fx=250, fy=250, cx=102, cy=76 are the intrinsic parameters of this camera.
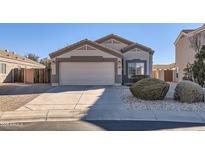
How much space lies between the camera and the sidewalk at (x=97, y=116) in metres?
8.79

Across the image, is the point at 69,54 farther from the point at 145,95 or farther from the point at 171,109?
the point at 171,109

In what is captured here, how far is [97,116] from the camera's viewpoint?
364 inches

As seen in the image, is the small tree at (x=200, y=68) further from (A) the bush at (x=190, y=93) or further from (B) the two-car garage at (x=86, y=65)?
(B) the two-car garage at (x=86, y=65)

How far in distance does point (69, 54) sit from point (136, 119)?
15.5m

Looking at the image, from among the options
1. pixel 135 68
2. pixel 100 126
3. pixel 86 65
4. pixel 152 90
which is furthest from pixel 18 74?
pixel 100 126

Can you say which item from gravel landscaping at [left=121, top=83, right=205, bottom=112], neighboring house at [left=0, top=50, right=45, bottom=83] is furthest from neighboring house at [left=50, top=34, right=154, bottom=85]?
gravel landscaping at [left=121, top=83, right=205, bottom=112]

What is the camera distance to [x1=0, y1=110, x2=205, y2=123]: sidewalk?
8789 mm

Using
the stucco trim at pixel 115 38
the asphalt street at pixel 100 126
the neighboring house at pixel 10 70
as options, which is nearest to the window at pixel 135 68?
the stucco trim at pixel 115 38

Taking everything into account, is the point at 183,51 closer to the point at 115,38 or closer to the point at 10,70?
the point at 115,38

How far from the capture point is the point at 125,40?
2830 cm

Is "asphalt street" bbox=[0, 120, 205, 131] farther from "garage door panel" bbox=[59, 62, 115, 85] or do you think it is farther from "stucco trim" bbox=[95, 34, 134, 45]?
"stucco trim" bbox=[95, 34, 134, 45]
